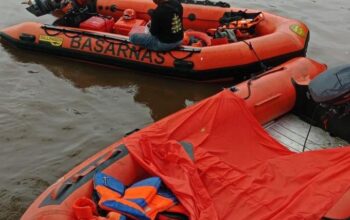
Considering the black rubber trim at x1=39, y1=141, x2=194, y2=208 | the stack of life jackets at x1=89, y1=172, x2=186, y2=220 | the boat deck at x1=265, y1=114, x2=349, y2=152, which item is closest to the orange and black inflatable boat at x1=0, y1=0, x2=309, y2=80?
the boat deck at x1=265, y1=114, x2=349, y2=152

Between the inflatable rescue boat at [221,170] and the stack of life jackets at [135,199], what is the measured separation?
40mm

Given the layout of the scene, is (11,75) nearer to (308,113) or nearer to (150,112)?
(150,112)

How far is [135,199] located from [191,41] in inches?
149

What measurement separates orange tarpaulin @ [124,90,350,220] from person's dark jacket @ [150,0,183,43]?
1.94 metres

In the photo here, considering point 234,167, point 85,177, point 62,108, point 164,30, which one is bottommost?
point 62,108

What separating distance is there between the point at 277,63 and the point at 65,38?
308cm

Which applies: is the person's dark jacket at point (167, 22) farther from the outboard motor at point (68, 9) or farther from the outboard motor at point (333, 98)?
the outboard motor at point (333, 98)

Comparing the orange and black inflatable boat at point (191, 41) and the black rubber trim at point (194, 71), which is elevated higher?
the orange and black inflatable boat at point (191, 41)

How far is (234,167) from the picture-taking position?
371 cm

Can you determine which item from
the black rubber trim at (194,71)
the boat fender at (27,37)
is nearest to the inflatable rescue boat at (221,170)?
the black rubber trim at (194,71)

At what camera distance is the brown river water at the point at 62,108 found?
4.32 metres

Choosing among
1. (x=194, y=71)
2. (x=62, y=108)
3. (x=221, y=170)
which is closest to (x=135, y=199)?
(x=221, y=170)

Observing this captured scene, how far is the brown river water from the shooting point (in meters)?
4.32

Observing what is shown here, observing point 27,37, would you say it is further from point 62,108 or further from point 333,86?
point 333,86
